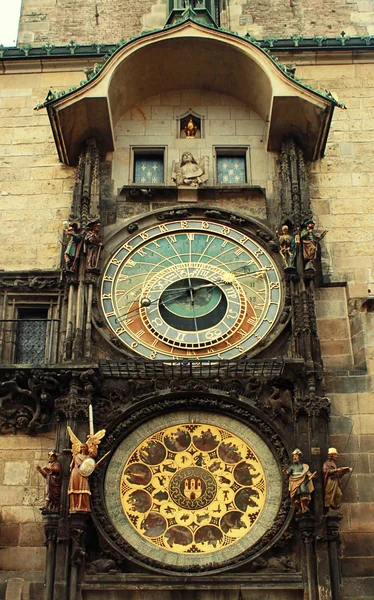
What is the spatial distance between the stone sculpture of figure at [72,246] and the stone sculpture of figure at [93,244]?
0.35 ft

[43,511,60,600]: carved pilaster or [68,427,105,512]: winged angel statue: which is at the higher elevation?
[68,427,105,512]: winged angel statue

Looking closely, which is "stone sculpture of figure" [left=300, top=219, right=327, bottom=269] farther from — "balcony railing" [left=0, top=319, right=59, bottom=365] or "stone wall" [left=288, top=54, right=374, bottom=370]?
"balcony railing" [left=0, top=319, right=59, bottom=365]

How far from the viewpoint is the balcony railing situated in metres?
12.4

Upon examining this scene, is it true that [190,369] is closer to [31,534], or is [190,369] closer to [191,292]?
[191,292]

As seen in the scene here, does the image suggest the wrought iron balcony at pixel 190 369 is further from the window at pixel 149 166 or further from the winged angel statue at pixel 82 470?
the window at pixel 149 166

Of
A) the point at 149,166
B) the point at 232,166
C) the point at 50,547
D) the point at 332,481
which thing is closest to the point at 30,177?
the point at 149,166

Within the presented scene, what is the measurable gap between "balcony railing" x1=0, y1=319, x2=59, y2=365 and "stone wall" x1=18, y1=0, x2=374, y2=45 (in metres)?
5.45

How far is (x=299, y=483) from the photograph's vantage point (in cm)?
1062

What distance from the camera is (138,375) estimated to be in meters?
11.6

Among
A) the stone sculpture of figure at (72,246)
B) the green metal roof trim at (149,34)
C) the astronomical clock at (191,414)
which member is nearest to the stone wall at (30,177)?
the green metal roof trim at (149,34)

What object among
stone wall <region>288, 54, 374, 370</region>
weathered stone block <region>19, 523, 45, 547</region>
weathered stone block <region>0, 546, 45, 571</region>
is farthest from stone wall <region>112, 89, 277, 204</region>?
weathered stone block <region>0, 546, 45, 571</region>

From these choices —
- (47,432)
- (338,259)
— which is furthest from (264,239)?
(47,432)

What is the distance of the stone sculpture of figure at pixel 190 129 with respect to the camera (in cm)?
1404

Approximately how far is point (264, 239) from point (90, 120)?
2.88 meters
